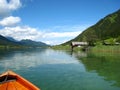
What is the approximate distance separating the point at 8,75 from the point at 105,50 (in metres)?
110

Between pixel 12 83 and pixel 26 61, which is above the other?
pixel 12 83

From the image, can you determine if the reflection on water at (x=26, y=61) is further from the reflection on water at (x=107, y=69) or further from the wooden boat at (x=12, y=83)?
the wooden boat at (x=12, y=83)

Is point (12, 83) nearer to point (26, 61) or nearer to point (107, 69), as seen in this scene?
point (107, 69)

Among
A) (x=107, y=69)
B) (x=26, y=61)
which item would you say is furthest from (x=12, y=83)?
(x=26, y=61)

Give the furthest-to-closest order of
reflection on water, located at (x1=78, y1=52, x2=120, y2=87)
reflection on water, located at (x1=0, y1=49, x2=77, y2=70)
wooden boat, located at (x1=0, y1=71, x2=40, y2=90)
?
reflection on water, located at (x1=0, y1=49, x2=77, y2=70) → reflection on water, located at (x1=78, y1=52, x2=120, y2=87) → wooden boat, located at (x1=0, y1=71, x2=40, y2=90)

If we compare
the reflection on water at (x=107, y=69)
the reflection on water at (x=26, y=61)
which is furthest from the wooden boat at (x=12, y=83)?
the reflection on water at (x=26, y=61)

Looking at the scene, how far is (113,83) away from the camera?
33.7m

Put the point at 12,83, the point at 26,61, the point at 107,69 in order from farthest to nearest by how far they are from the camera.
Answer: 1. the point at 26,61
2. the point at 107,69
3. the point at 12,83

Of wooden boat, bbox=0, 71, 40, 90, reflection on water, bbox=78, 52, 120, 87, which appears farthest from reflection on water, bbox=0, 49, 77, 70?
wooden boat, bbox=0, 71, 40, 90

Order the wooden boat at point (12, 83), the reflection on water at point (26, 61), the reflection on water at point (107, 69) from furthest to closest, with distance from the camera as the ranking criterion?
1. the reflection on water at point (26, 61)
2. the reflection on water at point (107, 69)
3. the wooden boat at point (12, 83)

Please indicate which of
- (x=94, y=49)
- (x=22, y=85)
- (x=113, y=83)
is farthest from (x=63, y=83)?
(x=94, y=49)

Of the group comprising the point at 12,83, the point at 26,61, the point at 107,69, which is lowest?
the point at 107,69

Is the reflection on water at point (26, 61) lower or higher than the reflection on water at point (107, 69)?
higher

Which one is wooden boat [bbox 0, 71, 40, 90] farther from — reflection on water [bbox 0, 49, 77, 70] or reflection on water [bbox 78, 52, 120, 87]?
reflection on water [bbox 0, 49, 77, 70]
